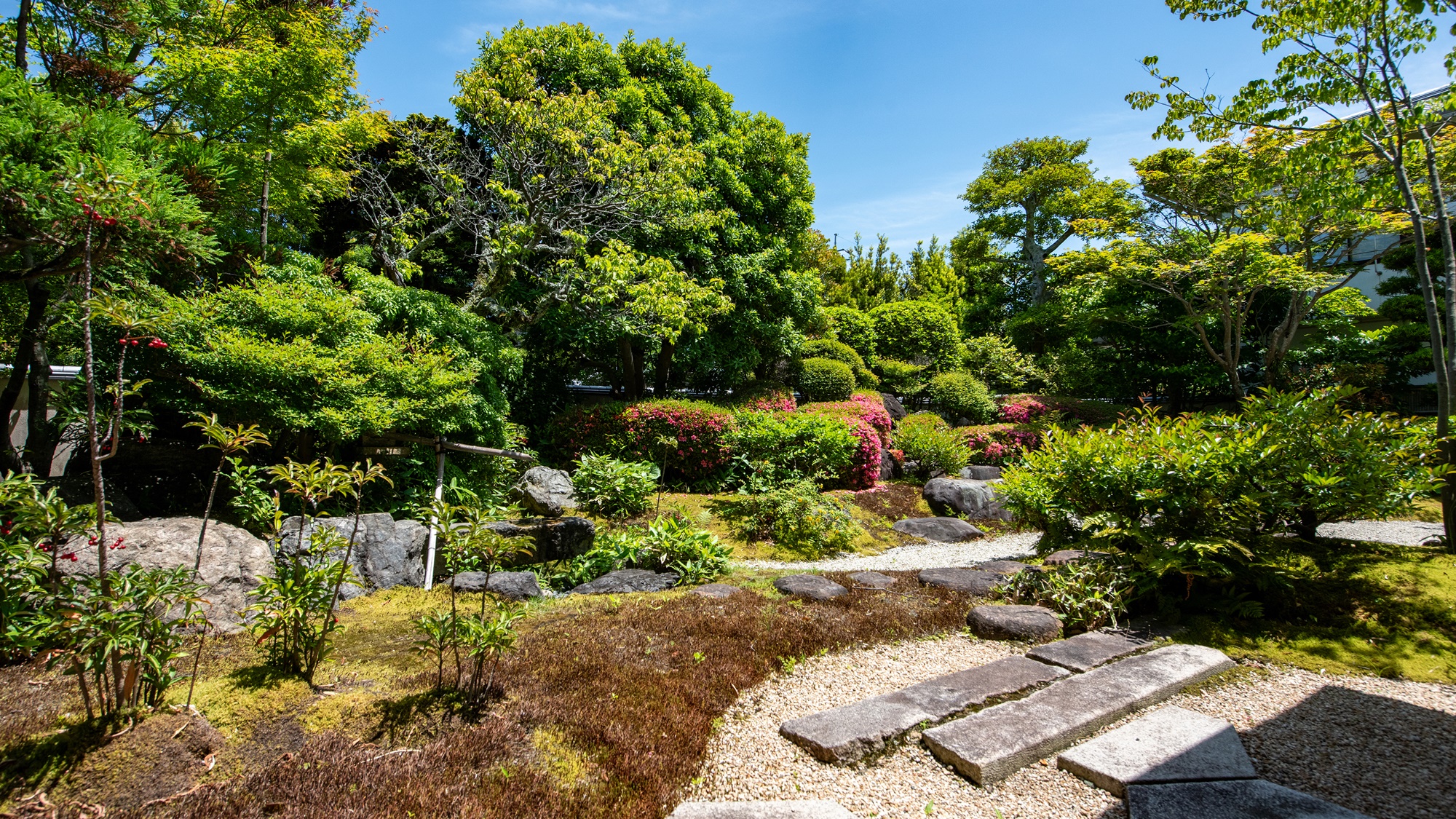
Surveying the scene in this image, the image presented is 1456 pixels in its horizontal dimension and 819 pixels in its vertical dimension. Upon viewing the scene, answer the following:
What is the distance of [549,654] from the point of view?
3.83 meters

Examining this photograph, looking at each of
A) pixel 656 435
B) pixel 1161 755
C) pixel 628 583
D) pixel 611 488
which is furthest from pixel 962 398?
pixel 1161 755

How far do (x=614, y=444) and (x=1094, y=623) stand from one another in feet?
24.7

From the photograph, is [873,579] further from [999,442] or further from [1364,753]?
[999,442]

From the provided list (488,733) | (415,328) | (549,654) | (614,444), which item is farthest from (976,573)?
(415,328)

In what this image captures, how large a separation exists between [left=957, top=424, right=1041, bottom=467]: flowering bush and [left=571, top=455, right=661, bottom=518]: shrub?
8469mm

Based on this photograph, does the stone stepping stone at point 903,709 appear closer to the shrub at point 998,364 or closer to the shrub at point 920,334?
the shrub at point 920,334

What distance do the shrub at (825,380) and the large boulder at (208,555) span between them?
11.7 metres

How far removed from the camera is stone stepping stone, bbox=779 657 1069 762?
297 cm

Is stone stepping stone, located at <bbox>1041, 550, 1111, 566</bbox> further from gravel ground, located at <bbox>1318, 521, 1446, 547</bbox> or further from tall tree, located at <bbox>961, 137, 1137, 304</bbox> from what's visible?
tall tree, located at <bbox>961, 137, 1137, 304</bbox>

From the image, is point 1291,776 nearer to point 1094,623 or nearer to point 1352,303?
point 1094,623

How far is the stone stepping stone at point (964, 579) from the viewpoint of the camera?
5.77 m

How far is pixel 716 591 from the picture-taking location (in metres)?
5.62

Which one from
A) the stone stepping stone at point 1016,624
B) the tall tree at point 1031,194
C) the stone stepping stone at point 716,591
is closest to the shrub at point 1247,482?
the stone stepping stone at point 1016,624

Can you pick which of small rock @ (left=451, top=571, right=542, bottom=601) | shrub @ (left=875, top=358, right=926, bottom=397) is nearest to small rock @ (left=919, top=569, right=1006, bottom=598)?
small rock @ (left=451, top=571, right=542, bottom=601)
